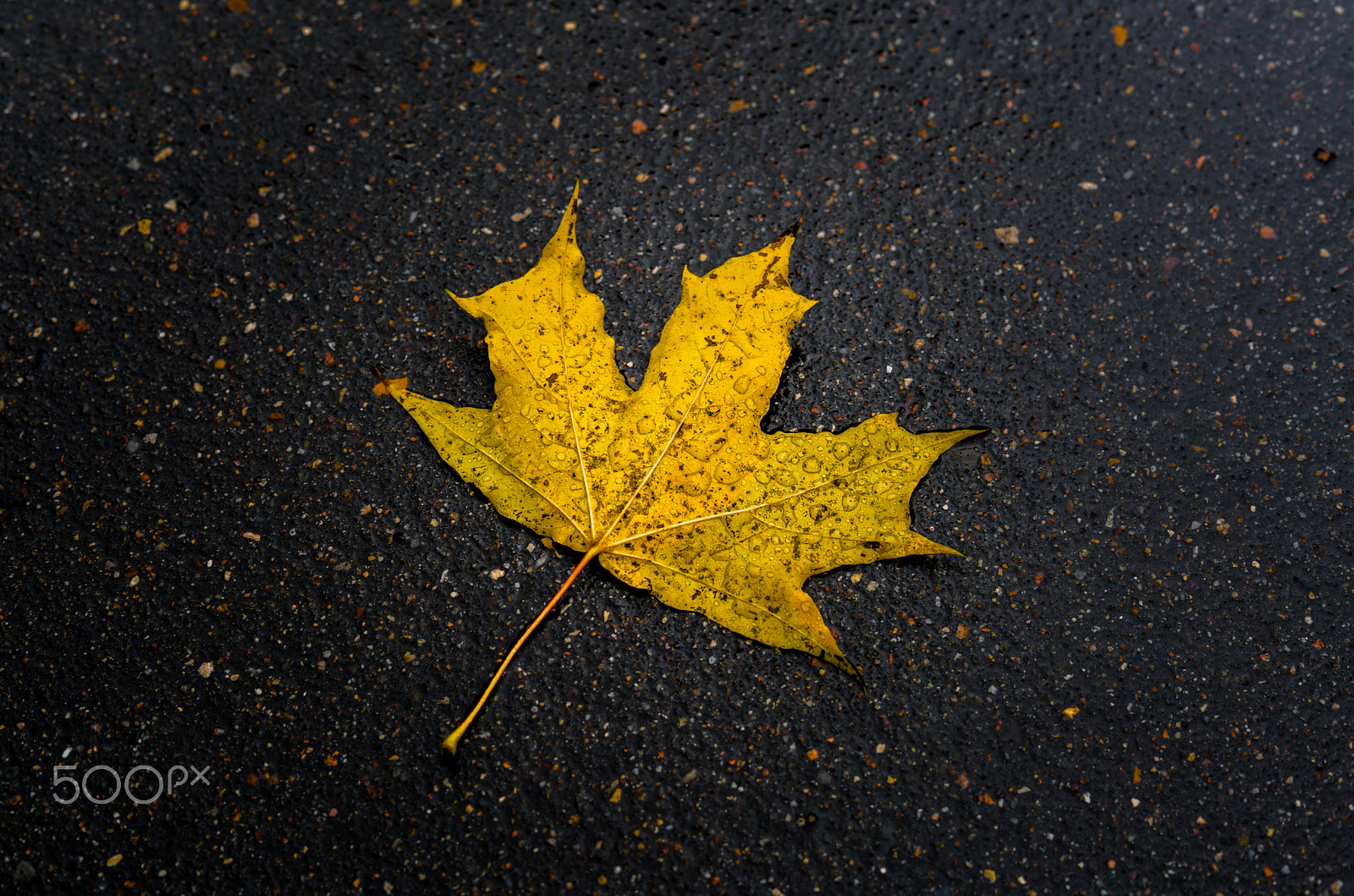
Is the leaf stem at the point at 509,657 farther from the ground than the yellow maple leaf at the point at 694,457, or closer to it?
closer to it

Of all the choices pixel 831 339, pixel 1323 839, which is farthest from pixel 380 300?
pixel 1323 839

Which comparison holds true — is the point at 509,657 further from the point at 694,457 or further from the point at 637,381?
the point at 637,381

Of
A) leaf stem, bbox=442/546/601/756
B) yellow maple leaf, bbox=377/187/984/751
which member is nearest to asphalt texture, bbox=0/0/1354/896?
leaf stem, bbox=442/546/601/756

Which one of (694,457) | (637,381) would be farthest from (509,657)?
(637,381)

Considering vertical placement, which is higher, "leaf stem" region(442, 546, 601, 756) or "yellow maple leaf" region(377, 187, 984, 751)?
"yellow maple leaf" region(377, 187, 984, 751)

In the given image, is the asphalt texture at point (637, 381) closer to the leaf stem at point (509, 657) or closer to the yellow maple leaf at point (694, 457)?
the leaf stem at point (509, 657)

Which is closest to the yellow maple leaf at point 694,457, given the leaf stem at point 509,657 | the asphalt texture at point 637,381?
the leaf stem at point 509,657

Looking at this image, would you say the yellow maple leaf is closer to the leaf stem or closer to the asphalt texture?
the leaf stem
